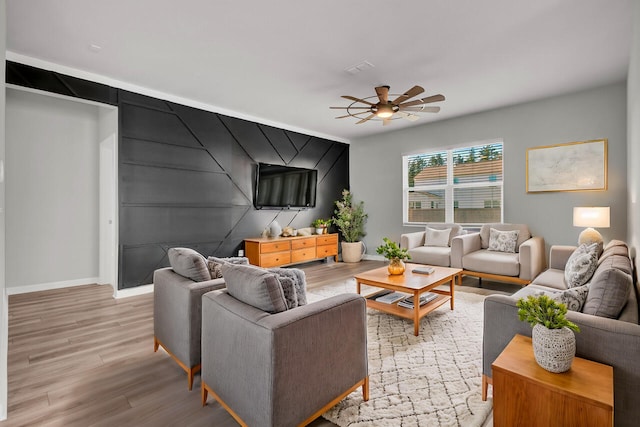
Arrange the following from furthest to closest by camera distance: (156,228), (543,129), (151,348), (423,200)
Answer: (423,200) → (543,129) → (156,228) → (151,348)

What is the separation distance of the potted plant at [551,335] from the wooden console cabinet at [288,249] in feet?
13.7

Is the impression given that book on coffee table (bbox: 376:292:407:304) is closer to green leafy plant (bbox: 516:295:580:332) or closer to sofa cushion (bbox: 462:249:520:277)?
sofa cushion (bbox: 462:249:520:277)

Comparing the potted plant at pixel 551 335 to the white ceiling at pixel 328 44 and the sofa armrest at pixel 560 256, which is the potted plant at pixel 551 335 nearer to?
the white ceiling at pixel 328 44

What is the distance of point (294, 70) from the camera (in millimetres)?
3676

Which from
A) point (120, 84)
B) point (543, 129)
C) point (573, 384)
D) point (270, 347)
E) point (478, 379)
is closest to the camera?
point (573, 384)

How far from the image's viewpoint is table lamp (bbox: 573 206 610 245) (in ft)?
12.3

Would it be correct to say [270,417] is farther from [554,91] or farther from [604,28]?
[554,91]

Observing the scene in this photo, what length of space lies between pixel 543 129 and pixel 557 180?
2.60ft

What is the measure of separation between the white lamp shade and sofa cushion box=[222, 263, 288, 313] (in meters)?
4.07

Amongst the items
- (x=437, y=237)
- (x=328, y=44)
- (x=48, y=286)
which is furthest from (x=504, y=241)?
(x=48, y=286)

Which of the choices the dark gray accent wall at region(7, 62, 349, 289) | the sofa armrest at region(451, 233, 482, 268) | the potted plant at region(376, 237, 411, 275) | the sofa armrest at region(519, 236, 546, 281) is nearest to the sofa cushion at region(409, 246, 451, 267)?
the sofa armrest at region(451, 233, 482, 268)

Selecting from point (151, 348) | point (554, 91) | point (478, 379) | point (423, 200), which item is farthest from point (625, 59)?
point (151, 348)

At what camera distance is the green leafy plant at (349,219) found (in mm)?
6824

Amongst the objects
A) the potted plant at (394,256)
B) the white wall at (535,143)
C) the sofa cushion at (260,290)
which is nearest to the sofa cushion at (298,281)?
the sofa cushion at (260,290)
